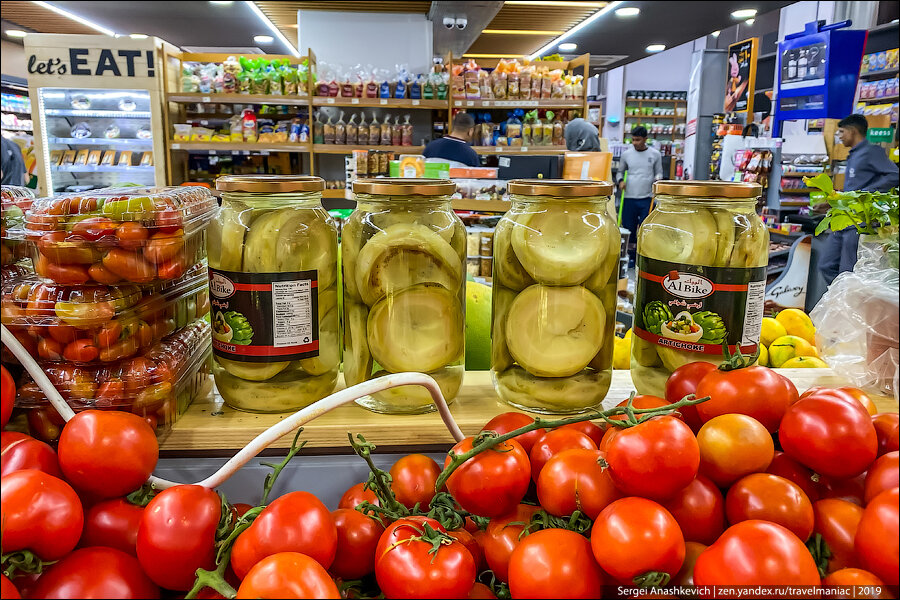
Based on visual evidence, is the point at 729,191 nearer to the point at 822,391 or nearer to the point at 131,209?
the point at 822,391

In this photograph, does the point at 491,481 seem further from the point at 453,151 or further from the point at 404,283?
the point at 453,151

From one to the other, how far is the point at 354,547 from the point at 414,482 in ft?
0.37

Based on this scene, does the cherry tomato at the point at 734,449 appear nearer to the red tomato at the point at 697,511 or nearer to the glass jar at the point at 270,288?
the red tomato at the point at 697,511

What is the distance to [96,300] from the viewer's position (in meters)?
0.79

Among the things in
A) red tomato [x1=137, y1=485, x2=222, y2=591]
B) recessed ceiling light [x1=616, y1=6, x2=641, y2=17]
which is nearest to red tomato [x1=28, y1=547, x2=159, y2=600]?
red tomato [x1=137, y1=485, x2=222, y2=591]

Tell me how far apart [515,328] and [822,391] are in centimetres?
38

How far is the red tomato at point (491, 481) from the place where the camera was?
26.6 inches

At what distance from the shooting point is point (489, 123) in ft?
17.3

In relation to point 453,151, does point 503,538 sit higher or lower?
lower

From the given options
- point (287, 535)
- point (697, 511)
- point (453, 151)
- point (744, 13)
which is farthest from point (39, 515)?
point (744, 13)

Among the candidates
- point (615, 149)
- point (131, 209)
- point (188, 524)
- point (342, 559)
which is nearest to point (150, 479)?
point (188, 524)

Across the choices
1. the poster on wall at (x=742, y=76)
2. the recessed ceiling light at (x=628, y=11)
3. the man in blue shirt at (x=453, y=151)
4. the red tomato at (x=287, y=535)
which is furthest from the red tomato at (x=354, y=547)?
the recessed ceiling light at (x=628, y=11)

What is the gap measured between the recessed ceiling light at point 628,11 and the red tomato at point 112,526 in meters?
6.95

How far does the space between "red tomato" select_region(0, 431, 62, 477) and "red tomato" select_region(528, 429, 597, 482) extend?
0.52m
